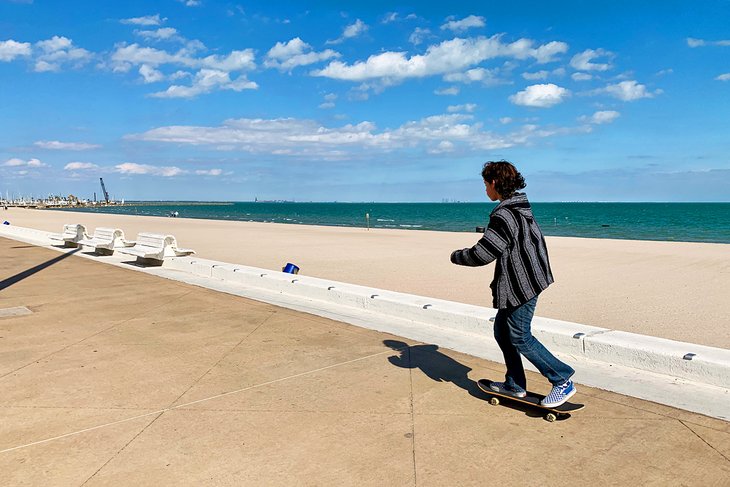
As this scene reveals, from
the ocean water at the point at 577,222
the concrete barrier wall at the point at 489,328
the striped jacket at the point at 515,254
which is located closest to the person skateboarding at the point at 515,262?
the striped jacket at the point at 515,254

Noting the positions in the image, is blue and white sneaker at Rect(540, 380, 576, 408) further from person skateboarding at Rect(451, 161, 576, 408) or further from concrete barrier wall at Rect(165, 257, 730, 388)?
concrete barrier wall at Rect(165, 257, 730, 388)

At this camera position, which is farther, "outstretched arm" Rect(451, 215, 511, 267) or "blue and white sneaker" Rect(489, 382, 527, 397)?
"blue and white sneaker" Rect(489, 382, 527, 397)

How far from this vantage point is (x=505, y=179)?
375 centimetres

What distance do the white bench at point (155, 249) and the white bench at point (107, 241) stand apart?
1647 millimetres

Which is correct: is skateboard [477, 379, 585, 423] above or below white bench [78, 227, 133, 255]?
below

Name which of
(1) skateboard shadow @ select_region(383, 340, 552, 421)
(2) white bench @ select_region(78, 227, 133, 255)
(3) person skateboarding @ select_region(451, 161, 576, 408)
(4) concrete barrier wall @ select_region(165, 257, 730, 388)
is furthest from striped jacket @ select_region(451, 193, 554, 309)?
(2) white bench @ select_region(78, 227, 133, 255)

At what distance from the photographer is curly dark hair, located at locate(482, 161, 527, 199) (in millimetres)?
3752

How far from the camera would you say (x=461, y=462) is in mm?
3160

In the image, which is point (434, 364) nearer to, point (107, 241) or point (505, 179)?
point (505, 179)

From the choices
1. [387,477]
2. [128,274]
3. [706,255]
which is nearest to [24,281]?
[128,274]

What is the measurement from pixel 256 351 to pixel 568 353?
292cm

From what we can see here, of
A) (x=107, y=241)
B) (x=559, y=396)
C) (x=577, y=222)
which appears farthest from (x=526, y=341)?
(x=577, y=222)

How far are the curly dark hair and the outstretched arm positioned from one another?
0.76 ft

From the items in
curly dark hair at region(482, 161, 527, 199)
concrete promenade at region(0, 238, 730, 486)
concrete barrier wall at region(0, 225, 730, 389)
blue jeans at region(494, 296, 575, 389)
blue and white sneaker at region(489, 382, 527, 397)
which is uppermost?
curly dark hair at region(482, 161, 527, 199)
